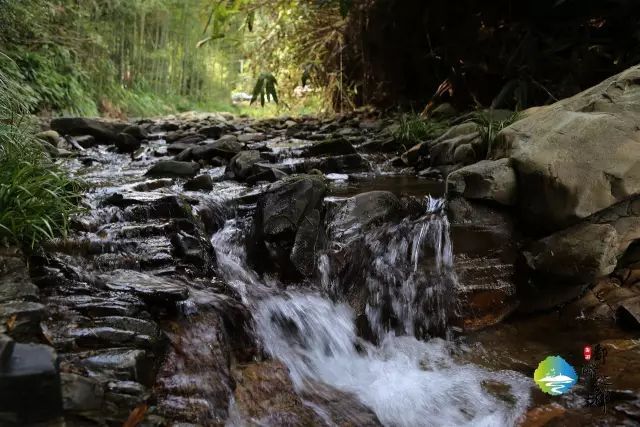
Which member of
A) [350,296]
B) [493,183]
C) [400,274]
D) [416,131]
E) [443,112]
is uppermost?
[443,112]

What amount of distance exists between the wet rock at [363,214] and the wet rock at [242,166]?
4.62 feet

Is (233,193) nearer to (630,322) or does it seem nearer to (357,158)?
(357,158)

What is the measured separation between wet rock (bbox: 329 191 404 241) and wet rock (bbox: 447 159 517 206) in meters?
0.50

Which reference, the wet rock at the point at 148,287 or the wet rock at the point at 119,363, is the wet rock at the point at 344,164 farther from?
the wet rock at the point at 119,363

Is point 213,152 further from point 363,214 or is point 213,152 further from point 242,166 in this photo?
point 363,214

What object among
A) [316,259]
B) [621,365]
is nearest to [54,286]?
[316,259]

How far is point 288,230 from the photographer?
304cm

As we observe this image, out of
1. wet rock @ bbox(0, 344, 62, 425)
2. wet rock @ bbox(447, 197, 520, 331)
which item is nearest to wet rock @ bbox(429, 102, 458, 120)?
wet rock @ bbox(447, 197, 520, 331)

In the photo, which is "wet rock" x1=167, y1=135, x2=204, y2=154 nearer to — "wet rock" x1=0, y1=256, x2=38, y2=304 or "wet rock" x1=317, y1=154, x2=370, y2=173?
"wet rock" x1=317, y1=154, x2=370, y2=173

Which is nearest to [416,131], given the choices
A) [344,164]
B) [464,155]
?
[344,164]

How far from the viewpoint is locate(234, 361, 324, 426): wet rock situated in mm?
1971

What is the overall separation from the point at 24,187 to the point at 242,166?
7.75 feet

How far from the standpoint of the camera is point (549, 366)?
2.50 meters

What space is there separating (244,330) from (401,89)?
7456 mm
